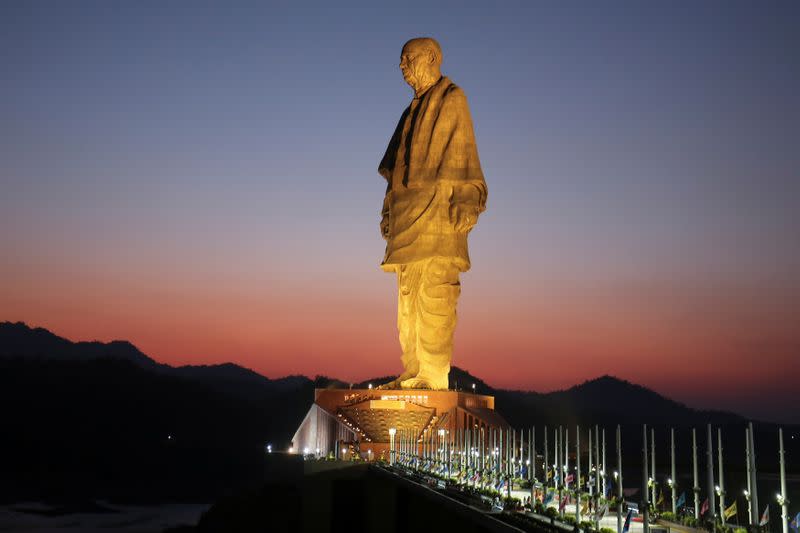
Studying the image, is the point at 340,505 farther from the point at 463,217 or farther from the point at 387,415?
the point at 463,217

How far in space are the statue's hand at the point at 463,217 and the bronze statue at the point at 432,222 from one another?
0.03 m

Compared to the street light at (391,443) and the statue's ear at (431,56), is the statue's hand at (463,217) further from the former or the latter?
the street light at (391,443)

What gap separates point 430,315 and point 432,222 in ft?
10.2

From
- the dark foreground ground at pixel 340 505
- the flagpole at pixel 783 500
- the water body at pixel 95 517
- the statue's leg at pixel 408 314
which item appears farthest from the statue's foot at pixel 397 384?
the water body at pixel 95 517

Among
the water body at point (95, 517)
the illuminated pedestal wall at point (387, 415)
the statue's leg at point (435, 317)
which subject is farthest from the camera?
the water body at point (95, 517)

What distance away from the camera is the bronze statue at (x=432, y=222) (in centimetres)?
3269

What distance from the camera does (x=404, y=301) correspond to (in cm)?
3350

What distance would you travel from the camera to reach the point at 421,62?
111 ft

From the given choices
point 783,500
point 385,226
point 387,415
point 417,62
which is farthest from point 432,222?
point 783,500

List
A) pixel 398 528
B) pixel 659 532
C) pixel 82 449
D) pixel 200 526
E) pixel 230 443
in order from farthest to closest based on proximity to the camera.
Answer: pixel 230 443 < pixel 82 449 < pixel 200 526 < pixel 398 528 < pixel 659 532

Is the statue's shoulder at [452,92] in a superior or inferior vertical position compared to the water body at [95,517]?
superior

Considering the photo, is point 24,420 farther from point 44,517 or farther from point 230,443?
point 44,517

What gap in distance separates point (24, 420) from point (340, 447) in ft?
224

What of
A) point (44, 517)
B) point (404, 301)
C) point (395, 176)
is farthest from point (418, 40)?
point (44, 517)
